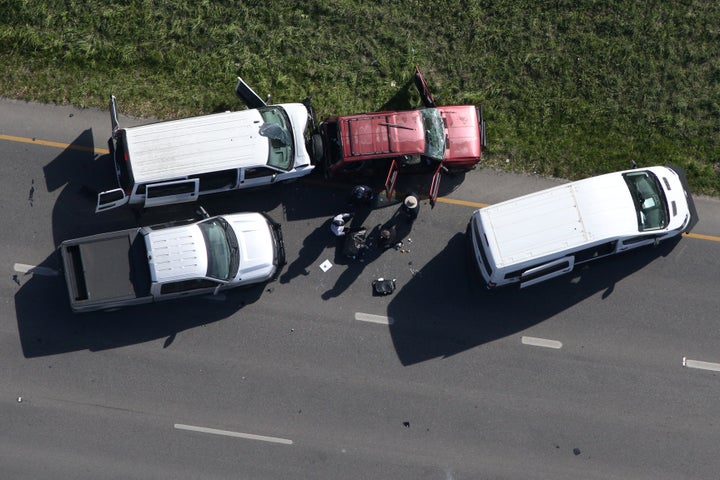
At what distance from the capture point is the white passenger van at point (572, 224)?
48.5 ft

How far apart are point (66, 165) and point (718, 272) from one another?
17700 millimetres

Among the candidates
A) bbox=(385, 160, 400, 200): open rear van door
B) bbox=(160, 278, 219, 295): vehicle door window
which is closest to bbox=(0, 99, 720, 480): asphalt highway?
bbox=(385, 160, 400, 200): open rear van door

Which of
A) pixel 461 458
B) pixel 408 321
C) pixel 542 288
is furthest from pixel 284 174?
pixel 461 458

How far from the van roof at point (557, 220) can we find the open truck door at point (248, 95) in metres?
6.33

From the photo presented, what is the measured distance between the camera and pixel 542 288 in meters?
16.5

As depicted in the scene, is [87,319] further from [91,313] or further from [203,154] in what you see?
[203,154]

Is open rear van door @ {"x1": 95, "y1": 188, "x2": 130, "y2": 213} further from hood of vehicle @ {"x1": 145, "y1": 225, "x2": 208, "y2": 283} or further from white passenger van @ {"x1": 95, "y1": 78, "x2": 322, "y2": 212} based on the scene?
hood of vehicle @ {"x1": 145, "y1": 225, "x2": 208, "y2": 283}

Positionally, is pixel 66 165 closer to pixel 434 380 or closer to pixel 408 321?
pixel 408 321

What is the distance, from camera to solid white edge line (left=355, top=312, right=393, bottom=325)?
16.4 meters

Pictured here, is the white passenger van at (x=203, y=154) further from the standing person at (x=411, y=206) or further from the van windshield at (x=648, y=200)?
the van windshield at (x=648, y=200)

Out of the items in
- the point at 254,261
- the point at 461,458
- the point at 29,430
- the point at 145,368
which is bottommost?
the point at 461,458

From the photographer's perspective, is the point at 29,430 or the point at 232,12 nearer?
the point at 29,430

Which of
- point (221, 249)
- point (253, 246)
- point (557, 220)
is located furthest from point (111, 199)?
point (557, 220)

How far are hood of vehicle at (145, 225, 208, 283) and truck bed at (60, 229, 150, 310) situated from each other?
1.70 feet
